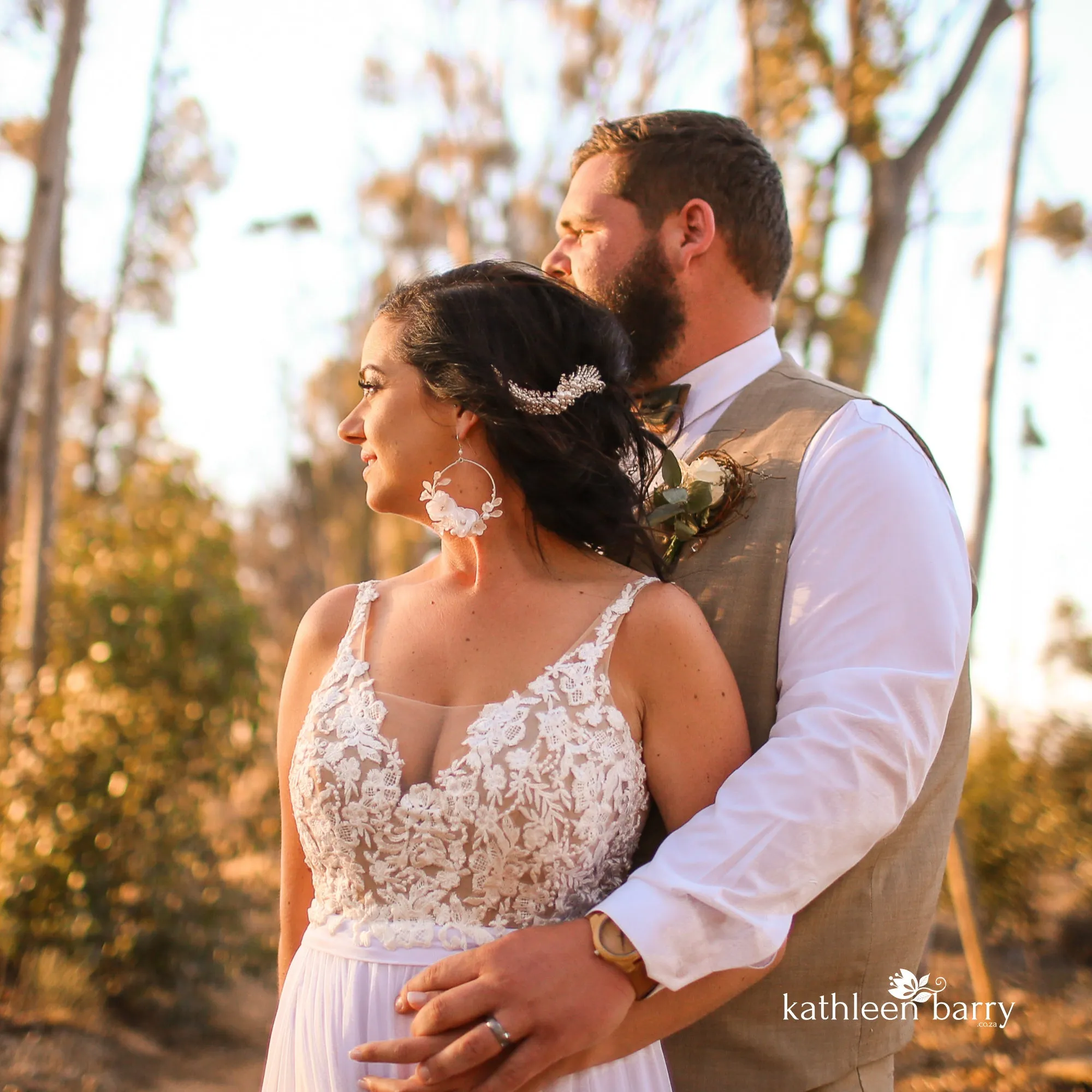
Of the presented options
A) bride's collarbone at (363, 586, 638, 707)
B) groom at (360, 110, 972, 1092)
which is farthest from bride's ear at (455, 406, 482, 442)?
groom at (360, 110, 972, 1092)

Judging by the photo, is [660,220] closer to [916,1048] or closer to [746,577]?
[746,577]

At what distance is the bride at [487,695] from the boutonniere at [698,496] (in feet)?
0.22

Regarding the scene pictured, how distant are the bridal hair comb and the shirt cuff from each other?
847 millimetres

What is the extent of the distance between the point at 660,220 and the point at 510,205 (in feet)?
34.8

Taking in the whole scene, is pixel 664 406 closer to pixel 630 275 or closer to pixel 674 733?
pixel 630 275

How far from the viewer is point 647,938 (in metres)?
1.72

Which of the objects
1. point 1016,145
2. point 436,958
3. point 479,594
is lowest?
point 436,958

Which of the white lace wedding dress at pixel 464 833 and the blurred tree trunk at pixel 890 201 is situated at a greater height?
the blurred tree trunk at pixel 890 201

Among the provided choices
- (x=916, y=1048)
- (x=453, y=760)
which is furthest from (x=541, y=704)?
(x=916, y=1048)

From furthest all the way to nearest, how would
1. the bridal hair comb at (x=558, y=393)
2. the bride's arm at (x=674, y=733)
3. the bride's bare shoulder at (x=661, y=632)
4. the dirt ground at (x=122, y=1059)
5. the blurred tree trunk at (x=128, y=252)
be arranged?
the blurred tree trunk at (x=128, y=252) < the dirt ground at (x=122, y=1059) < the bridal hair comb at (x=558, y=393) < the bride's bare shoulder at (x=661, y=632) < the bride's arm at (x=674, y=733)

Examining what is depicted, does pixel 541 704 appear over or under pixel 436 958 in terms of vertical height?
over

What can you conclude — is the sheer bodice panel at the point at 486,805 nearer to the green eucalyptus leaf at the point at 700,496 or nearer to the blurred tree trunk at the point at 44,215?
the green eucalyptus leaf at the point at 700,496

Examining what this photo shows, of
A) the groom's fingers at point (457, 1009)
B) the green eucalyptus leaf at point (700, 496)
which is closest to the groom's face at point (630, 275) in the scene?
the green eucalyptus leaf at point (700, 496)

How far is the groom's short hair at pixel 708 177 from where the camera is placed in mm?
2715
